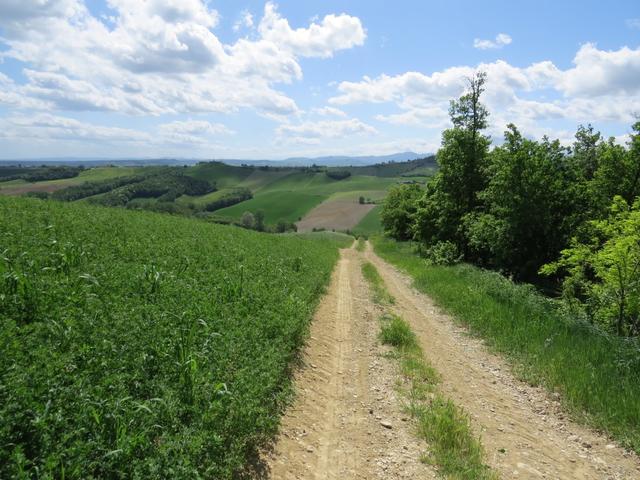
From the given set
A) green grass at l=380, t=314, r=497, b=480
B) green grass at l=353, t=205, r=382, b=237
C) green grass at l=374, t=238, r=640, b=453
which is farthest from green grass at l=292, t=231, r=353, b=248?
green grass at l=380, t=314, r=497, b=480

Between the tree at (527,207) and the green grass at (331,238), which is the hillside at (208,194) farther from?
the tree at (527,207)

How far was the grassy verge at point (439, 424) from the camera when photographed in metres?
5.62

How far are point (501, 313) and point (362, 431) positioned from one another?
854 centimetres

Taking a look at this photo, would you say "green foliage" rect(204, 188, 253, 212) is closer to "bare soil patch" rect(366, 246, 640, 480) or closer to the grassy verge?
"bare soil patch" rect(366, 246, 640, 480)

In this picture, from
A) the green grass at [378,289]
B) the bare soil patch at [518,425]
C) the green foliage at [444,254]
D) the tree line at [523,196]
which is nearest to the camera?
the bare soil patch at [518,425]

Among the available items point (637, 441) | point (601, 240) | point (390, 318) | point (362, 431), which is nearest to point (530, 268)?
point (601, 240)

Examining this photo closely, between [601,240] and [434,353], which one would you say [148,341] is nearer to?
[434,353]

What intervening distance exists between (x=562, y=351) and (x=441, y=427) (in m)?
5.30

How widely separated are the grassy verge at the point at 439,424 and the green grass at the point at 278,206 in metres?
122

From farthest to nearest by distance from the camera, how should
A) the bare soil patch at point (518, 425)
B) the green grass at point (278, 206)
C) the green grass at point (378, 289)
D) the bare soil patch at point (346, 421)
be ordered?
1. the green grass at point (278, 206)
2. the green grass at point (378, 289)
3. the bare soil patch at point (518, 425)
4. the bare soil patch at point (346, 421)

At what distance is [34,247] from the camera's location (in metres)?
8.77

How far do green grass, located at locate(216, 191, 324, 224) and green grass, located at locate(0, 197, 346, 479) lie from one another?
121 metres

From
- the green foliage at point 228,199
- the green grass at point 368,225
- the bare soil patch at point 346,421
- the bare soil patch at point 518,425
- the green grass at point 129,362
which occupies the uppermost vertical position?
the green grass at point 129,362

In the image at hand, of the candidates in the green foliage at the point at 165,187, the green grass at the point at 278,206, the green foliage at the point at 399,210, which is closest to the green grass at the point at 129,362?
the green foliage at the point at 399,210
